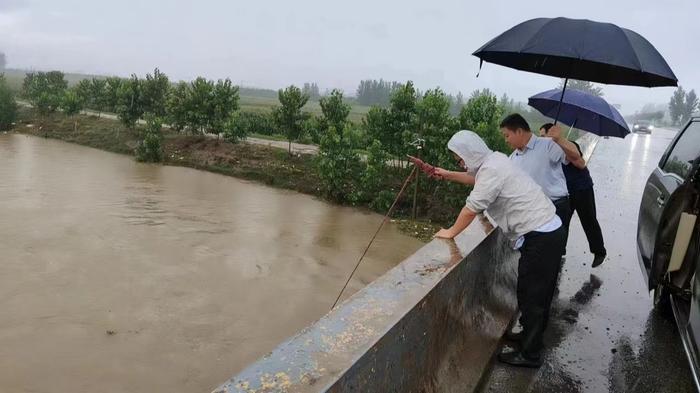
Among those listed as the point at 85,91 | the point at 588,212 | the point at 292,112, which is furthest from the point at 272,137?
the point at 588,212

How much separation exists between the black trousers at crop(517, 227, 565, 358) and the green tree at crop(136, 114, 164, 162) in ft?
62.0

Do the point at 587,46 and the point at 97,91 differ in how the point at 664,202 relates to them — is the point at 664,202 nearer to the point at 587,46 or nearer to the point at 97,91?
the point at 587,46

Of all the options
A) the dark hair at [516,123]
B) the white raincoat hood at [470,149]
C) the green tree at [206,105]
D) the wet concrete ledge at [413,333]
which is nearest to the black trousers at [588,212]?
the wet concrete ledge at [413,333]

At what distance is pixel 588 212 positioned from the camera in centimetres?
504

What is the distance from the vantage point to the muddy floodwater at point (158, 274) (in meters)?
6.02

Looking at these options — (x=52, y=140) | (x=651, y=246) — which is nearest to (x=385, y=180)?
(x=651, y=246)

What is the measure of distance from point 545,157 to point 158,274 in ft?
22.9

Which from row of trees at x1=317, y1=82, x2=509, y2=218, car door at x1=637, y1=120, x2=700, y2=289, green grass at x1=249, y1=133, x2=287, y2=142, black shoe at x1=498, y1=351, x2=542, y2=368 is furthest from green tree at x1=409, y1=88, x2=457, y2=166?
green grass at x1=249, y1=133, x2=287, y2=142

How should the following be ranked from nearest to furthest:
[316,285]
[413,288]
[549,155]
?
1. [413,288]
2. [549,155]
3. [316,285]

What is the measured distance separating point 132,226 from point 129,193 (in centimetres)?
384

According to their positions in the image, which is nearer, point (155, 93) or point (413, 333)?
point (413, 333)

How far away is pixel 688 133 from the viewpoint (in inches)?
181

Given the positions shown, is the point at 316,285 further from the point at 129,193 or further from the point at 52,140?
the point at 52,140

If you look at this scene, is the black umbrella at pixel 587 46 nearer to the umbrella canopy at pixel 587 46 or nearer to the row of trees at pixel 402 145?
the umbrella canopy at pixel 587 46
